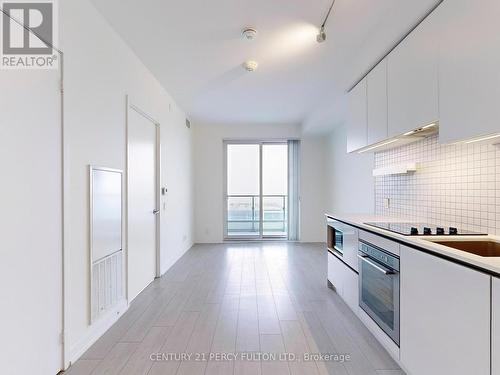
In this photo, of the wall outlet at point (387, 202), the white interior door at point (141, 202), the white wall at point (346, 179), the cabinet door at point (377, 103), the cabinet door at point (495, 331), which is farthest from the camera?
the white wall at point (346, 179)

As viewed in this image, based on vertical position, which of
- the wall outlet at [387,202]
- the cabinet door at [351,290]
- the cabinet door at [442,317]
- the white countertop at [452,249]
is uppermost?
the wall outlet at [387,202]

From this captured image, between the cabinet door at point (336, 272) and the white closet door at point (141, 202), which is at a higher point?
the white closet door at point (141, 202)

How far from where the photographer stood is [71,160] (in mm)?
1954

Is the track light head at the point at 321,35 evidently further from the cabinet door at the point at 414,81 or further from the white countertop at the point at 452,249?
the white countertop at the point at 452,249

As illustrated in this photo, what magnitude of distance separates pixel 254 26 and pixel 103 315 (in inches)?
115

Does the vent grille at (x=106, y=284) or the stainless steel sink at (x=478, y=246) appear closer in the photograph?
the stainless steel sink at (x=478, y=246)

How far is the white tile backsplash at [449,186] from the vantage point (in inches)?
72.8

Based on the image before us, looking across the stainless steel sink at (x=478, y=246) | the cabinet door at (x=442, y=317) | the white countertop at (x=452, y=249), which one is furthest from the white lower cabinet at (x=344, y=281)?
the stainless steel sink at (x=478, y=246)

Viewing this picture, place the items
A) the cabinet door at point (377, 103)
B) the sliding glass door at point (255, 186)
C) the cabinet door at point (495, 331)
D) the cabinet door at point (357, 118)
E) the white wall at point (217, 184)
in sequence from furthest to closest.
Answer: the sliding glass door at point (255, 186), the white wall at point (217, 184), the cabinet door at point (357, 118), the cabinet door at point (377, 103), the cabinet door at point (495, 331)

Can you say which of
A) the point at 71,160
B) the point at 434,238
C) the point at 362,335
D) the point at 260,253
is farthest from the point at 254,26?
the point at 260,253

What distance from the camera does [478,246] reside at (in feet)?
5.66

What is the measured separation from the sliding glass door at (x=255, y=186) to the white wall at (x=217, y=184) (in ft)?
0.76

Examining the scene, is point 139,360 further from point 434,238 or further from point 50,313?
point 434,238

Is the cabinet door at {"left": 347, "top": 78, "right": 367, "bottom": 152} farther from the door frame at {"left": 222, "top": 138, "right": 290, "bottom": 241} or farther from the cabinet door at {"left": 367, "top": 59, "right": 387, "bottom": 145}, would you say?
the door frame at {"left": 222, "top": 138, "right": 290, "bottom": 241}
